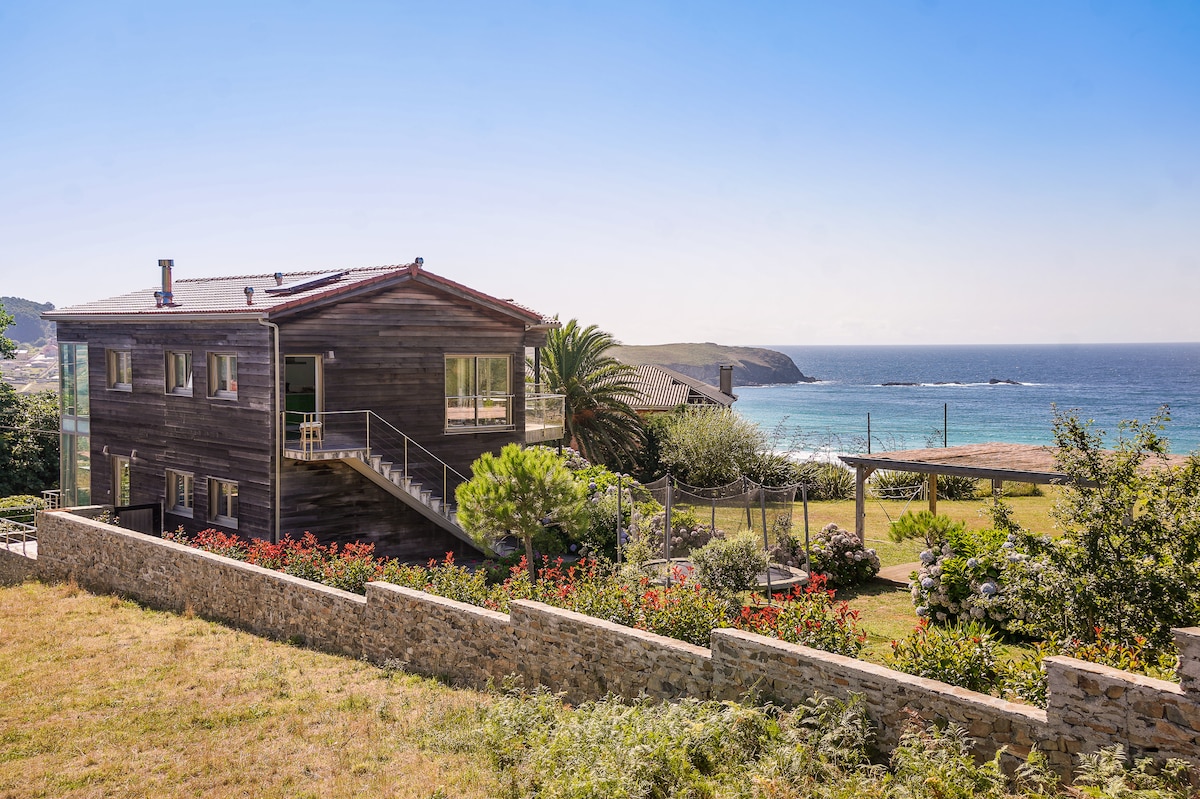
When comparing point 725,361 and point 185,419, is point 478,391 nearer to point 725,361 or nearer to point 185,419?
point 185,419

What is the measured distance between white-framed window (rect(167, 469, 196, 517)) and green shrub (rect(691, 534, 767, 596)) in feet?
43.6

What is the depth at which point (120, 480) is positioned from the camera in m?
24.3

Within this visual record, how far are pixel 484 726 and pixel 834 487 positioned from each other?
994 inches

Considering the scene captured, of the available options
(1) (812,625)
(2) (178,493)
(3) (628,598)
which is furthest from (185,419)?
(1) (812,625)

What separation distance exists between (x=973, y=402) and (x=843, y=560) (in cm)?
12185

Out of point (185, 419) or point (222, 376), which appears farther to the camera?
point (185, 419)

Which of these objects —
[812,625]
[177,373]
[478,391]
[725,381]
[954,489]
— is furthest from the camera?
[725,381]

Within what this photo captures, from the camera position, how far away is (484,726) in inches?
378

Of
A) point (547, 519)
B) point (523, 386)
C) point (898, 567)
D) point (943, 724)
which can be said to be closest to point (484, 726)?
point (943, 724)

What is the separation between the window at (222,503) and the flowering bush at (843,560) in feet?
41.8

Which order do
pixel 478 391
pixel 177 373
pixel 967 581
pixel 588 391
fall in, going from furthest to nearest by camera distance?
pixel 588 391 → pixel 478 391 → pixel 177 373 → pixel 967 581

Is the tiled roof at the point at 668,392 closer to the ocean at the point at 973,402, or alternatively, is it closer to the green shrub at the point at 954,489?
the green shrub at the point at 954,489

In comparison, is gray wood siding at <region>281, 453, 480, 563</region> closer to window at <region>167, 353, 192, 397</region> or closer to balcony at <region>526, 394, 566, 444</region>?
balcony at <region>526, 394, 566, 444</region>

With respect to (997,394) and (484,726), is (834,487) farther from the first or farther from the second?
(997,394)
